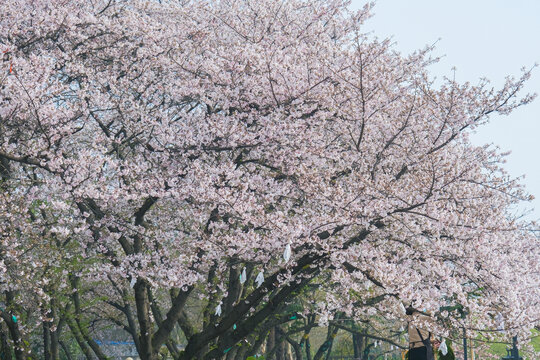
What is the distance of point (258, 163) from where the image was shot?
12.5 metres

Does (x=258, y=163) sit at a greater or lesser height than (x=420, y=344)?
greater

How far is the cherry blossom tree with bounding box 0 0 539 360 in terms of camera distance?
9961 millimetres

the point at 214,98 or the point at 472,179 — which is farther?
the point at 214,98

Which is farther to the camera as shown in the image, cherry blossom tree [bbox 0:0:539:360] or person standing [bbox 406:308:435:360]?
person standing [bbox 406:308:435:360]

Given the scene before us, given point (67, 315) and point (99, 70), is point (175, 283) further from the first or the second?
point (67, 315)

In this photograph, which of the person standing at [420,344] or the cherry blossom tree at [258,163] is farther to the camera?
the person standing at [420,344]

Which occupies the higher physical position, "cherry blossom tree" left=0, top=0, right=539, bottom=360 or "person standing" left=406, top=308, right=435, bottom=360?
"cherry blossom tree" left=0, top=0, right=539, bottom=360

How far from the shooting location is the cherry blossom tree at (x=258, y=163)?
996 centimetres

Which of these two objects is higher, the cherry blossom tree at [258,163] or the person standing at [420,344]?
the cherry blossom tree at [258,163]

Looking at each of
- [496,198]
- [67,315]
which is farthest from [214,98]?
[67,315]

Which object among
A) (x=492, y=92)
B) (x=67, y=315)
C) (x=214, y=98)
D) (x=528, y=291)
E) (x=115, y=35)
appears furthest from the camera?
(x=67, y=315)

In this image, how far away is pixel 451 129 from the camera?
10.3 meters

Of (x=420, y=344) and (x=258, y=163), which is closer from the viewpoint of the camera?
(x=420, y=344)

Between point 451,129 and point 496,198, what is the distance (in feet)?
11.2
